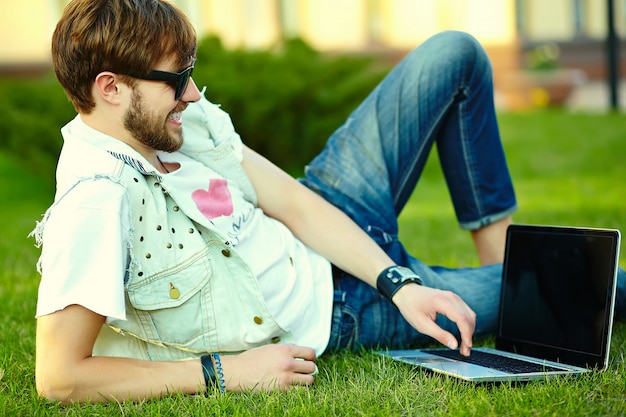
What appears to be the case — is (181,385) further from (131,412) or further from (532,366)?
(532,366)

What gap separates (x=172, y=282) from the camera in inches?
106

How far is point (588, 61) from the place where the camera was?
24500 millimetres

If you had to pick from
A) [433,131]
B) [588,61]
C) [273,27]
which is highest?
[433,131]

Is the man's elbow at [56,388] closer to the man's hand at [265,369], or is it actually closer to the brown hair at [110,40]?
the man's hand at [265,369]

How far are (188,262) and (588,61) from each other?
77.0ft

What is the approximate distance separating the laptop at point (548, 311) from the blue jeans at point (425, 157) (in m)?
0.18

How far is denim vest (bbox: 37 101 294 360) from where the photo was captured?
2641 millimetres

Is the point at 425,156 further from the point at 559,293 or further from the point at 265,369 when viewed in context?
the point at 265,369

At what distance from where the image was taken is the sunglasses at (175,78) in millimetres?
2684

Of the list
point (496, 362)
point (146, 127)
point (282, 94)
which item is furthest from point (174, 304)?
point (282, 94)

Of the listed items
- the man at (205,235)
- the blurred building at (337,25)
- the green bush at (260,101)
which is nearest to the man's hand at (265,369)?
the man at (205,235)

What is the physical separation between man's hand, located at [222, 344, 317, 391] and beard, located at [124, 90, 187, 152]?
0.67 m

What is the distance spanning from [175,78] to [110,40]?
0.22 meters

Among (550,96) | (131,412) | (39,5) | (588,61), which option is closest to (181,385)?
(131,412)
